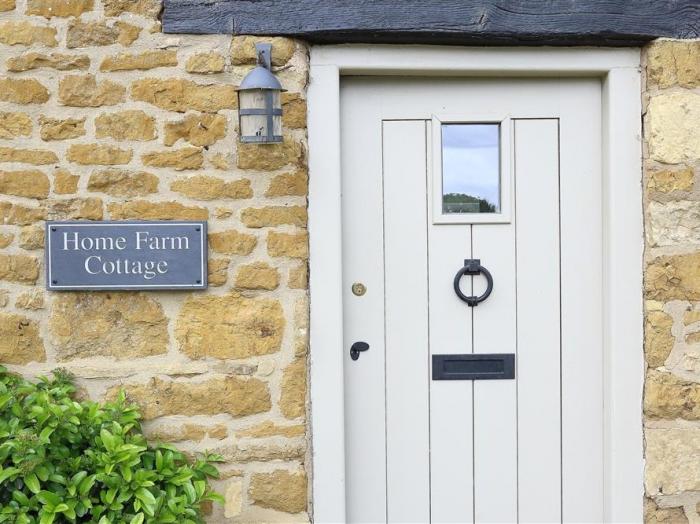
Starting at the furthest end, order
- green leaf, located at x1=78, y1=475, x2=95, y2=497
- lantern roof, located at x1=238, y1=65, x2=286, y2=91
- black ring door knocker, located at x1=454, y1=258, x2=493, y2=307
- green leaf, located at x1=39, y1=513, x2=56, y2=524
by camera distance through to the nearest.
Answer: black ring door knocker, located at x1=454, y1=258, x2=493, y2=307
lantern roof, located at x1=238, y1=65, x2=286, y2=91
green leaf, located at x1=78, y1=475, x2=95, y2=497
green leaf, located at x1=39, y1=513, x2=56, y2=524

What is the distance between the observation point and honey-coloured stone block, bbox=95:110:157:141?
3031mm

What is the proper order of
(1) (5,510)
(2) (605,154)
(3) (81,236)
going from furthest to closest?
1. (2) (605,154)
2. (3) (81,236)
3. (1) (5,510)

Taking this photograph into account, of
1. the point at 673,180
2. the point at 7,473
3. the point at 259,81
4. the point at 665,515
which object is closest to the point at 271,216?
the point at 259,81

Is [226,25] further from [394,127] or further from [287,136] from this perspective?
[394,127]

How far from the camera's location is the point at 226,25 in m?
3.03

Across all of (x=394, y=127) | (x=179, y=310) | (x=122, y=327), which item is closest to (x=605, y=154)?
(x=394, y=127)

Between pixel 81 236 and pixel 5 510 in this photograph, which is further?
pixel 81 236

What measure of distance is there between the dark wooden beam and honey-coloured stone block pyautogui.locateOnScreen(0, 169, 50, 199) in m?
0.74

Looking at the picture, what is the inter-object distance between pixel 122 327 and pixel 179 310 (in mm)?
226

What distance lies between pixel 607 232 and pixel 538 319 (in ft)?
1.46

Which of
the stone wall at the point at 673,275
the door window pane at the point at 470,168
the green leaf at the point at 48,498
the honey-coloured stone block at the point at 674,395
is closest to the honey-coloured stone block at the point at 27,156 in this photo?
the green leaf at the point at 48,498

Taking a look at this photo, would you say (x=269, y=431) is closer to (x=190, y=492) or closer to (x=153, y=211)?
(x=190, y=492)

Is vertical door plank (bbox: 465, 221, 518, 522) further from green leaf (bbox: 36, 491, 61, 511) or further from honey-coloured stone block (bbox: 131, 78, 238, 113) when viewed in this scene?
green leaf (bbox: 36, 491, 61, 511)

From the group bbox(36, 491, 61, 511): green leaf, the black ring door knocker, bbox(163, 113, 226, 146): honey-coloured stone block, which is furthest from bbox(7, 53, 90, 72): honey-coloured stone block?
the black ring door knocker
